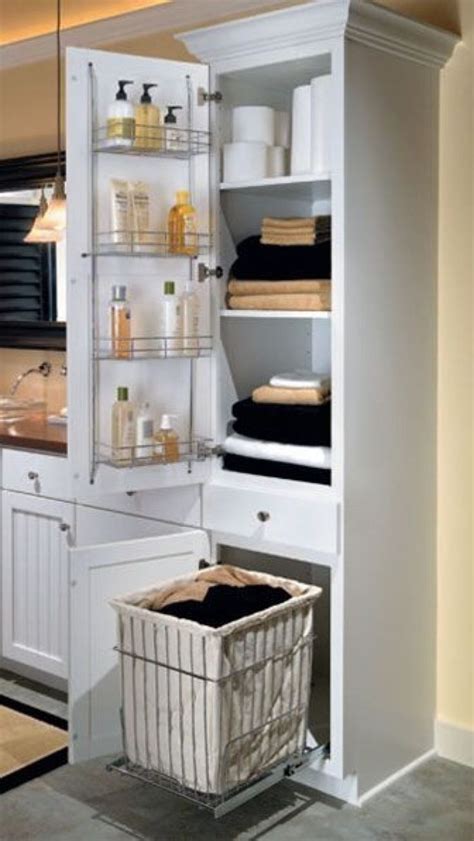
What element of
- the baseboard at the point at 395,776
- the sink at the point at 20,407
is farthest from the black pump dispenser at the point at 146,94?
the baseboard at the point at 395,776

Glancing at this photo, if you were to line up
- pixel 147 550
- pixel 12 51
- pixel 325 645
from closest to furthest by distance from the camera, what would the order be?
pixel 147 550
pixel 325 645
pixel 12 51

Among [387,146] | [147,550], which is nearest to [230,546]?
[147,550]

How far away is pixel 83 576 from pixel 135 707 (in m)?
0.36

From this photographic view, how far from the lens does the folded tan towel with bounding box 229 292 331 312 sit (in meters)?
2.80

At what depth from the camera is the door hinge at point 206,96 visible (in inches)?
115

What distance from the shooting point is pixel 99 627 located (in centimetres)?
286

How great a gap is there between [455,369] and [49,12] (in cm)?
230

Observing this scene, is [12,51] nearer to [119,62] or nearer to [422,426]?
[119,62]

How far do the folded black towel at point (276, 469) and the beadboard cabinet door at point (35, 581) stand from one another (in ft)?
2.31

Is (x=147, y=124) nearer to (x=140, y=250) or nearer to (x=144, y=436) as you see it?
(x=140, y=250)

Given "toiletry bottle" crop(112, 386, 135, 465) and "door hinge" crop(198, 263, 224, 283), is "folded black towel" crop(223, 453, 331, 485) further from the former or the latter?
"door hinge" crop(198, 263, 224, 283)

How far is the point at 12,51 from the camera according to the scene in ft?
14.6

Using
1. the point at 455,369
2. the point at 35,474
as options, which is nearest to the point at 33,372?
the point at 35,474

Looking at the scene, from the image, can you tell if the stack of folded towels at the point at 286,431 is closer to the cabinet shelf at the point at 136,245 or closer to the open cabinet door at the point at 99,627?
the open cabinet door at the point at 99,627
